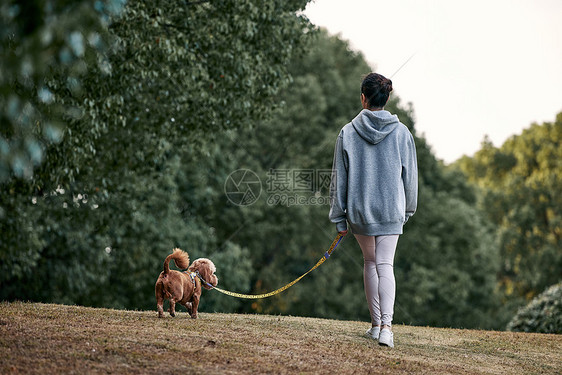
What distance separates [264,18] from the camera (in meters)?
11.2

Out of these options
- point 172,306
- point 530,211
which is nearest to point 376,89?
point 172,306

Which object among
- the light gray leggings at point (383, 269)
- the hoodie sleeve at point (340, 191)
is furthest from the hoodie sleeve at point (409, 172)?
the hoodie sleeve at point (340, 191)

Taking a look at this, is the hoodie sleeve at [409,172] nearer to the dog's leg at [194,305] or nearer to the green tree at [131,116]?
the dog's leg at [194,305]

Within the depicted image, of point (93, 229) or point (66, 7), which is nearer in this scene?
point (66, 7)

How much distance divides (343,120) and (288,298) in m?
7.64

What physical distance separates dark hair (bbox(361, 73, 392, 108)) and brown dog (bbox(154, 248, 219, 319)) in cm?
257

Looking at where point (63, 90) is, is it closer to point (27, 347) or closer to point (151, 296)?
point (27, 347)

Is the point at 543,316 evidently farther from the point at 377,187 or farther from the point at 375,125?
the point at 375,125

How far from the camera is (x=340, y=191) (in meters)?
6.20

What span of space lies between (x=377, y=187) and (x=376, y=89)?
3.34 ft

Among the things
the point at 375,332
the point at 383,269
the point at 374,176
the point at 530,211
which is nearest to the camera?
the point at 383,269

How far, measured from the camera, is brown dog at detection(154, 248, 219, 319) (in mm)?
6207

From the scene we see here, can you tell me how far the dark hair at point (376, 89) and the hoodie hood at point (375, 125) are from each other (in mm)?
131

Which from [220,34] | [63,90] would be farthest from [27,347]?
[220,34]
